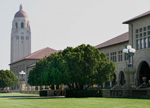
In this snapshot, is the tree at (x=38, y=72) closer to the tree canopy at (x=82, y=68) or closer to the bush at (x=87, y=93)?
the tree canopy at (x=82, y=68)

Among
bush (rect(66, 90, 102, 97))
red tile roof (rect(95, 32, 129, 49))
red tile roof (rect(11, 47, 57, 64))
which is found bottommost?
bush (rect(66, 90, 102, 97))

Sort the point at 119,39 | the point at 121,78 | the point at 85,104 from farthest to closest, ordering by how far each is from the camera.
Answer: the point at 119,39 < the point at 121,78 < the point at 85,104

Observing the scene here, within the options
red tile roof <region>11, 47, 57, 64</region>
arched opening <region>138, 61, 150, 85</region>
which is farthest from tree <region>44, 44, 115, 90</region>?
red tile roof <region>11, 47, 57, 64</region>

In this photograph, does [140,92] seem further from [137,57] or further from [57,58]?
[137,57]

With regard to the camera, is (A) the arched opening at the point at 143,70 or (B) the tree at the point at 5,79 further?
(B) the tree at the point at 5,79

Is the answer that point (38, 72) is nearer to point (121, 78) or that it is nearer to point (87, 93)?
point (121, 78)

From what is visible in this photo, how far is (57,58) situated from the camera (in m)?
55.9

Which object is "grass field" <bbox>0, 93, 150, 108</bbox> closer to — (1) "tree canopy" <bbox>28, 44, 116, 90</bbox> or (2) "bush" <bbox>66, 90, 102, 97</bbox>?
(2) "bush" <bbox>66, 90, 102, 97</bbox>

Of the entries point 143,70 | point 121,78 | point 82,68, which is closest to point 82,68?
→ point 82,68

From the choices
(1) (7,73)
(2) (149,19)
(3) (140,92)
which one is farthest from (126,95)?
(1) (7,73)

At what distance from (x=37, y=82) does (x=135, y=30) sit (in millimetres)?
21389

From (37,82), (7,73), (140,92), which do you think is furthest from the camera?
(7,73)

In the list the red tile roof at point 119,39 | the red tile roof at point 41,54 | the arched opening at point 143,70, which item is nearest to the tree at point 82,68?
the arched opening at point 143,70

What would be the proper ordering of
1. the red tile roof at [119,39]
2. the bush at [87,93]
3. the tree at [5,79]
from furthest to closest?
the tree at [5,79] → the red tile roof at [119,39] → the bush at [87,93]
